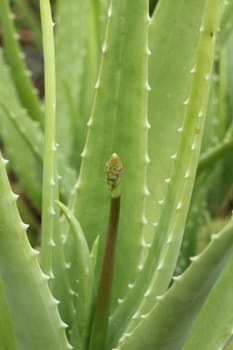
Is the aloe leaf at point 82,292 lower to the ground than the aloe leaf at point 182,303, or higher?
lower

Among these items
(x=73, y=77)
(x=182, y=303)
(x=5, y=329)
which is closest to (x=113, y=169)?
(x=182, y=303)

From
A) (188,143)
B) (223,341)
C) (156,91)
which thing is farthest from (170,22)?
(223,341)

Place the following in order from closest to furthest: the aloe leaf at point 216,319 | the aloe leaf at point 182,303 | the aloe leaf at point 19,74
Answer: the aloe leaf at point 182,303, the aloe leaf at point 216,319, the aloe leaf at point 19,74

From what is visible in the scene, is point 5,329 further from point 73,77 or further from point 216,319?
point 73,77

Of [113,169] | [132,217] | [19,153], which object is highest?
[113,169]

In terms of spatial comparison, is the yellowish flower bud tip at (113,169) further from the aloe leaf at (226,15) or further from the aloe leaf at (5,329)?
the aloe leaf at (226,15)

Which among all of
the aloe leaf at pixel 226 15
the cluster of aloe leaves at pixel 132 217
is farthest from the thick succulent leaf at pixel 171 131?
the aloe leaf at pixel 226 15
